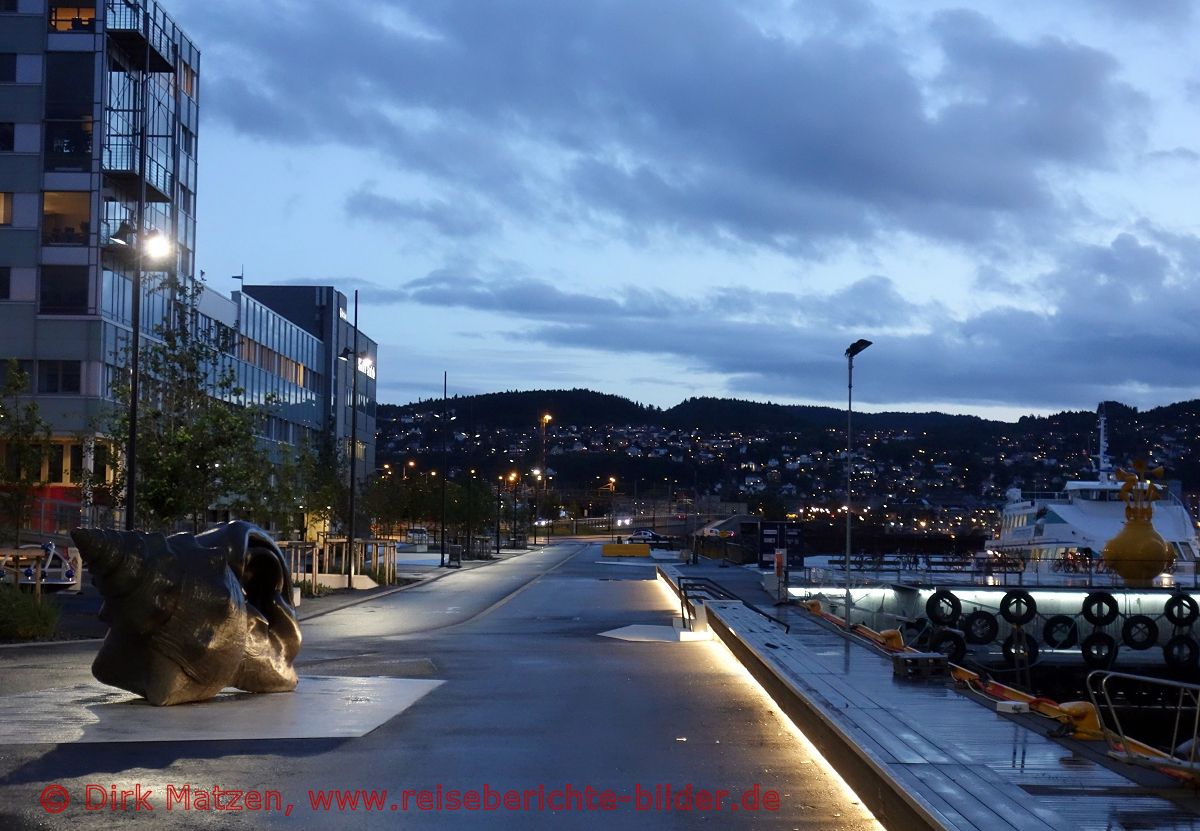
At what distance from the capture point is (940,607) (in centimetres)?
3766

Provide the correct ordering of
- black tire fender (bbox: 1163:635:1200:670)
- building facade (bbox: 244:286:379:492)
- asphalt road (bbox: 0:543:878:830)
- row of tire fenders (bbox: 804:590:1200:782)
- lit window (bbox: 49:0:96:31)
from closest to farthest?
asphalt road (bbox: 0:543:878:830) → row of tire fenders (bbox: 804:590:1200:782) → black tire fender (bbox: 1163:635:1200:670) → lit window (bbox: 49:0:96:31) → building facade (bbox: 244:286:379:492)

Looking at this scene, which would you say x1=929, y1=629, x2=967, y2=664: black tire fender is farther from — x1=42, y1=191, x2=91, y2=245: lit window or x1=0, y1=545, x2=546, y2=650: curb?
x1=42, y1=191, x2=91, y2=245: lit window

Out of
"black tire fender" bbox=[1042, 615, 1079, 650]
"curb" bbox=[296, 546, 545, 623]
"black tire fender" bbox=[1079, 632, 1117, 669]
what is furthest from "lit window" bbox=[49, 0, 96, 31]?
"black tire fender" bbox=[1079, 632, 1117, 669]

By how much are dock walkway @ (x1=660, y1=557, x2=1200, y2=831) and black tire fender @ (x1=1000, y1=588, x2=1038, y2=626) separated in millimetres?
21342

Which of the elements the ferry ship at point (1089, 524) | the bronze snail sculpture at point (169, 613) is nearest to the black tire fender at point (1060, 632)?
the ferry ship at point (1089, 524)

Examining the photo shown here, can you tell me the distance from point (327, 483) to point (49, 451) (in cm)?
1778

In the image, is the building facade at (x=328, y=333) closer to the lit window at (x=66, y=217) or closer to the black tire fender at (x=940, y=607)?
the lit window at (x=66, y=217)

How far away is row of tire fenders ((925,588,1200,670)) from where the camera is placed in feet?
121

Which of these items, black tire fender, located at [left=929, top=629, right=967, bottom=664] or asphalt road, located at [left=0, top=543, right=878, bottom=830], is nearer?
asphalt road, located at [left=0, top=543, right=878, bottom=830]

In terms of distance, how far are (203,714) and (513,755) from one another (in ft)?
12.3

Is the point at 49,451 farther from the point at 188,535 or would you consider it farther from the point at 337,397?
the point at 337,397

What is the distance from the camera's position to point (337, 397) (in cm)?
9538

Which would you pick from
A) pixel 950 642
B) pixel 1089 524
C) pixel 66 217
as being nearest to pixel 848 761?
pixel 950 642

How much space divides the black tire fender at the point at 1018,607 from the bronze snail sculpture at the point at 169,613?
26446mm
